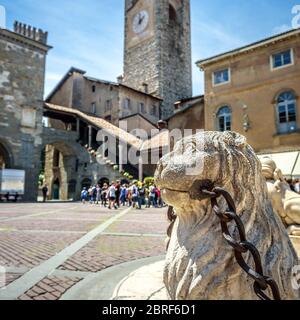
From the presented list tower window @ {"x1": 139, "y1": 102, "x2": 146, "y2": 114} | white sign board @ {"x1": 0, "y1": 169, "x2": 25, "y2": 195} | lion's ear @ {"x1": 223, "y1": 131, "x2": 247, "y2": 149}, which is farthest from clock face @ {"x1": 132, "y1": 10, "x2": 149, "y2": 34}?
lion's ear @ {"x1": 223, "y1": 131, "x2": 247, "y2": 149}

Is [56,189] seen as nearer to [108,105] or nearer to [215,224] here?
[108,105]

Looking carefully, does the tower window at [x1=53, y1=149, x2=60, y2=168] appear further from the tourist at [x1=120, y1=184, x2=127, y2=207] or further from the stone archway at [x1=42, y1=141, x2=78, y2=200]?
the tourist at [x1=120, y1=184, x2=127, y2=207]

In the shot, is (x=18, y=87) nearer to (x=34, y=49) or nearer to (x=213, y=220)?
(x=34, y=49)

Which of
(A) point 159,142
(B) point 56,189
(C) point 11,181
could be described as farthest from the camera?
(B) point 56,189

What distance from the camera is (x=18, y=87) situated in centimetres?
2559

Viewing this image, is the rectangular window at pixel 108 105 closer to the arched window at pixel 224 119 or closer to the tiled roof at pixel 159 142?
the tiled roof at pixel 159 142

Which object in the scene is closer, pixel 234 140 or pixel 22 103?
pixel 234 140

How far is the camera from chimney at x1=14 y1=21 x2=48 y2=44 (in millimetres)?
27844

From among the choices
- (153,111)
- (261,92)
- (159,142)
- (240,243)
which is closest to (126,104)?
(153,111)

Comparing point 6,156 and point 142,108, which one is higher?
point 142,108

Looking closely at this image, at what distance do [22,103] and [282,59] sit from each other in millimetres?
21300

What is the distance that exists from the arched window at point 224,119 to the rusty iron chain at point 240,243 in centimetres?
1899

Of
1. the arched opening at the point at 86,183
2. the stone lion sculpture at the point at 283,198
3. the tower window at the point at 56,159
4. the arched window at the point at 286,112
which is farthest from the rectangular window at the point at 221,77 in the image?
the tower window at the point at 56,159

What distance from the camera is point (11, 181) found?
22062 millimetres
